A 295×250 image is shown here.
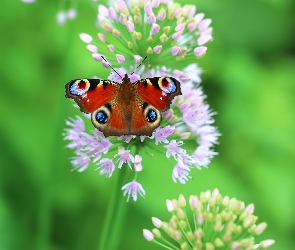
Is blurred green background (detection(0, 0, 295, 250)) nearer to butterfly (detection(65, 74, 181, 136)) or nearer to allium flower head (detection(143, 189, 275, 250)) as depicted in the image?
butterfly (detection(65, 74, 181, 136))

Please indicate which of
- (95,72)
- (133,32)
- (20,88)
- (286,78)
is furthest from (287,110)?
(133,32)

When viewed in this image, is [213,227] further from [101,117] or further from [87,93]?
[87,93]

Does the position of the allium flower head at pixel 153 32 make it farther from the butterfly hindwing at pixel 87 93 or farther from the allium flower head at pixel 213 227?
the allium flower head at pixel 213 227

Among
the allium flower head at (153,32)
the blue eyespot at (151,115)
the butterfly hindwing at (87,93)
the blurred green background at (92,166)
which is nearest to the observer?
the blue eyespot at (151,115)

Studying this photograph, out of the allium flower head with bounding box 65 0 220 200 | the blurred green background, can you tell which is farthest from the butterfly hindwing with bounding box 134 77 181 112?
the blurred green background

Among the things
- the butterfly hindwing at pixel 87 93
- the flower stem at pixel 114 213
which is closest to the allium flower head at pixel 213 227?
the flower stem at pixel 114 213

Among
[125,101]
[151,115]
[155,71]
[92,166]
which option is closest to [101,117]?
[125,101]
